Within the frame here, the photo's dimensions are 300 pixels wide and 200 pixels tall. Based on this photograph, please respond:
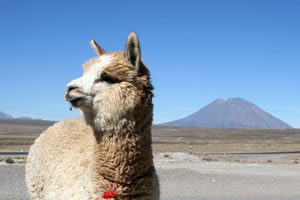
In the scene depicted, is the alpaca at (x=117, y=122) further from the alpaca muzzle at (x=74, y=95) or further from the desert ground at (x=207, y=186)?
the desert ground at (x=207, y=186)

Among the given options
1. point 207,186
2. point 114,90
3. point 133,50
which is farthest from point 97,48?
point 207,186

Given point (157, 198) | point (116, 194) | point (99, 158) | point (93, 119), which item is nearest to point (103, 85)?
point (93, 119)

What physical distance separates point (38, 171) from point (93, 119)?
73.7 inches

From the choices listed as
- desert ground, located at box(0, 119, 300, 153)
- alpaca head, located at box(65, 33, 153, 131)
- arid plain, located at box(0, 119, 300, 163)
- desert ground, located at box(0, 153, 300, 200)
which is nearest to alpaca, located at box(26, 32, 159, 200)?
alpaca head, located at box(65, 33, 153, 131)

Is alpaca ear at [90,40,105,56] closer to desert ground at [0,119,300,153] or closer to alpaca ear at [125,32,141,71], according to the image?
alpaca ear at [125,32,141,71]

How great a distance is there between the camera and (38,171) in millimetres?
4738

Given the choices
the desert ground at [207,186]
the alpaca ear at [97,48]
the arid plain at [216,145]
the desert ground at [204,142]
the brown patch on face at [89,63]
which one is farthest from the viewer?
the desert ground at [204,142]

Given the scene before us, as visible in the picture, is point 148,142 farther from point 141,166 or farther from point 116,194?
point 116,194

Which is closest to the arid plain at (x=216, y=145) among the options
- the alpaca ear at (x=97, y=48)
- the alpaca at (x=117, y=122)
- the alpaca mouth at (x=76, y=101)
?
the alpaca ear at (x=97, y=48)

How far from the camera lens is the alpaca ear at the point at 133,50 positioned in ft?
10.9

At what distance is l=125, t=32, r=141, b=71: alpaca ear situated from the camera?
3330 mm

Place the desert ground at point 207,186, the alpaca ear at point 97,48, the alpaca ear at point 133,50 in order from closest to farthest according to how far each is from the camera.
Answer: the alpaca ear at point 133,50
the alpaca ear at point 97,48
the desert ground at point 207,186

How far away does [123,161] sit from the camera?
10.7ft

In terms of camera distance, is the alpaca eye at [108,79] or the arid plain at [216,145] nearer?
the alpaca eye at [108,79]
